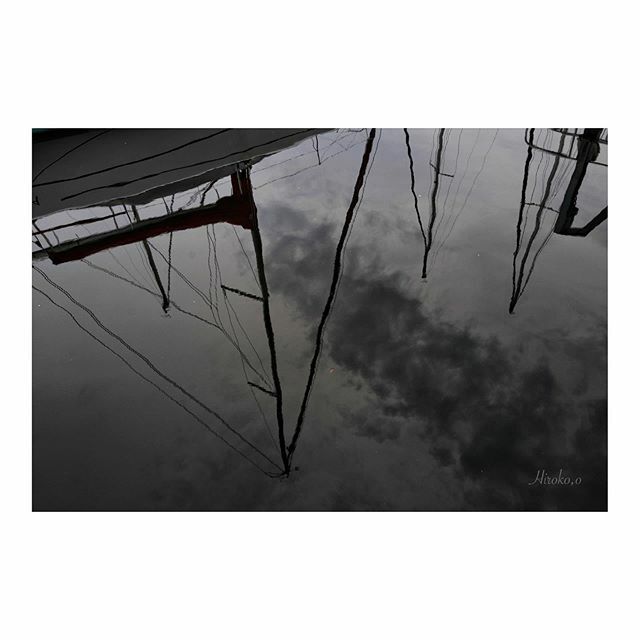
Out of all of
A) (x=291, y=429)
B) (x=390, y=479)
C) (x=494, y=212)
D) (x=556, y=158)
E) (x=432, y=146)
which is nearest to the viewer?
(x=390, y=479)

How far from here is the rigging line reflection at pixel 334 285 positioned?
357cm

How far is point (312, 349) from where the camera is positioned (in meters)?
4.14

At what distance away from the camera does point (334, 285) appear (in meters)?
Result: 4.78

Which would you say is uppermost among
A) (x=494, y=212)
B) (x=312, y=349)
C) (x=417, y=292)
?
(x=494, y=212)

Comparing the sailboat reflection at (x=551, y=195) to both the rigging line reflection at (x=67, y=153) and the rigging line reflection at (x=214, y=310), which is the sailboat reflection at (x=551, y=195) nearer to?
the rigging line reflection at (x=214, y=310)

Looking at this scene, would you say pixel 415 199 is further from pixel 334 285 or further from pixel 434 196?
pixel 334 285

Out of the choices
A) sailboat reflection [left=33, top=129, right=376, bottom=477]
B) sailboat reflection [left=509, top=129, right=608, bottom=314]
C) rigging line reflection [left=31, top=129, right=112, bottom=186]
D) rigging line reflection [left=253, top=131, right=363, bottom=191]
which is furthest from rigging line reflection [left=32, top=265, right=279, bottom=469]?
sailboat reflection [left=509, top=129, right=608, bottom=314]

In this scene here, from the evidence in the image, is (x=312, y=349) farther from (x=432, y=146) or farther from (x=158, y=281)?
(x=432, y=146)

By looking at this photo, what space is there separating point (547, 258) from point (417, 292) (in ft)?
5.13

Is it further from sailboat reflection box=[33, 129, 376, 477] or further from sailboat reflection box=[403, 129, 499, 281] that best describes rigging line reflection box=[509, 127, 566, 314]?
sailboat reflection box=[33, 129, 376, 477]

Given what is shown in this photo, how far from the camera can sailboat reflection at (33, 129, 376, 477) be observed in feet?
11.8

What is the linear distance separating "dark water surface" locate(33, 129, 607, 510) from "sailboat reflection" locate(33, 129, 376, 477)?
1.0 inches

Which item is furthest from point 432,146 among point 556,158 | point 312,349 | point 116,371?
point 116,371

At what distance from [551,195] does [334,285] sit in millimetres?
3212
